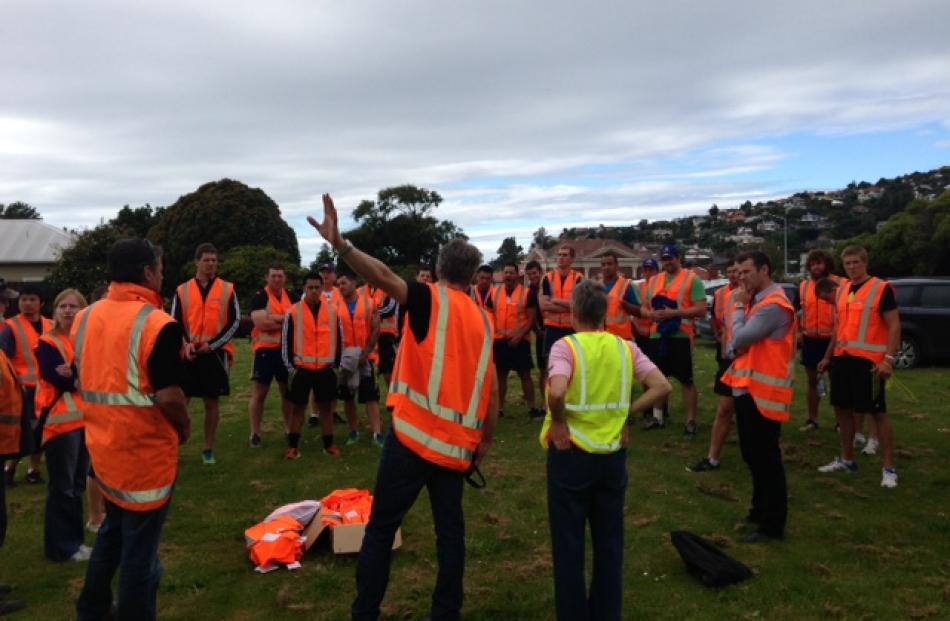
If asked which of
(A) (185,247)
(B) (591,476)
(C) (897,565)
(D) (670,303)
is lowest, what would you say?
(C) (897,565)

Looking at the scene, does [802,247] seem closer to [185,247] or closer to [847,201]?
[847,201]

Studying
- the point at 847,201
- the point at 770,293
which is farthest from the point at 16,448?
the point at 847,201

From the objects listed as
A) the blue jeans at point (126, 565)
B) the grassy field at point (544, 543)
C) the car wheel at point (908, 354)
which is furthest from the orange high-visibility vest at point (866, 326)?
the car wheel at point (908, 354)

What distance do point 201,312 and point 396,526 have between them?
4.31 meters

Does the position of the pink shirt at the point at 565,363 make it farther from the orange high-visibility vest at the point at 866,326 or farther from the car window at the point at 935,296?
the car window at the point at 935,296

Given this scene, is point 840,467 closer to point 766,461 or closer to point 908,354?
point 766,461

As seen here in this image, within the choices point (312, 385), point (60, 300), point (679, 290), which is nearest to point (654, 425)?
point (679, 290)

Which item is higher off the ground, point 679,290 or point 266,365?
point 679,290

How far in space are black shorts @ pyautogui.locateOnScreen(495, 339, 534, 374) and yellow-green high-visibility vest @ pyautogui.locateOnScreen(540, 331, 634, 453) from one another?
18.4 ft

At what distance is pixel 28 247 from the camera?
164ft

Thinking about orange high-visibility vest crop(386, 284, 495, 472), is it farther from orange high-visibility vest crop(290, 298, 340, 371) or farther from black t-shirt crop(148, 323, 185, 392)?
orange high-visibility vest crop(290, 298, 340, 371)

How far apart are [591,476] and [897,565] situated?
281cm

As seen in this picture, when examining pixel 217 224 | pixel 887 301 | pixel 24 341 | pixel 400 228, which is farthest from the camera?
pixel 400 228

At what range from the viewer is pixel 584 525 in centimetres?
356
